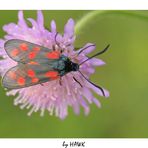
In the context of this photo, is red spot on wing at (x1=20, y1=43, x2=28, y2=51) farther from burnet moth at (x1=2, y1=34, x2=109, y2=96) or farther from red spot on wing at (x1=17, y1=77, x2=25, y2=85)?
red spot on wing at (x1=17, y1=77, x2=25, y2=85)

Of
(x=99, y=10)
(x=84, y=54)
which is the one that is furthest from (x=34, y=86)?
(x=99, y=10)

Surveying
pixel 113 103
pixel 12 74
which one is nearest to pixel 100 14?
pixel 12 74

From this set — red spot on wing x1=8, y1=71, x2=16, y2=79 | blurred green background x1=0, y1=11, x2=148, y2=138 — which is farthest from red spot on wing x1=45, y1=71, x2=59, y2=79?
blurred green background x1=0, y1=11, x2=148, y2=138

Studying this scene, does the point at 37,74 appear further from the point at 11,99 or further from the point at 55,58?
the point at 11,99

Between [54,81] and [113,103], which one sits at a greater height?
[54,81]

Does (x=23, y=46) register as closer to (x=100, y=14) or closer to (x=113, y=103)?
(x=100, y=14)

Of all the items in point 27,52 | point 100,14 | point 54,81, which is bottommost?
point 54,81
